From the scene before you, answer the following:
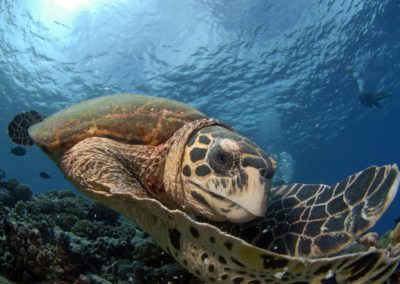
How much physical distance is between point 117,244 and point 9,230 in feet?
4.49

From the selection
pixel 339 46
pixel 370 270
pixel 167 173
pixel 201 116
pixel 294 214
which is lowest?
pixel 370 270

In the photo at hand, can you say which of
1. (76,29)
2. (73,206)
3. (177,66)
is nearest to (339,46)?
(177,66)

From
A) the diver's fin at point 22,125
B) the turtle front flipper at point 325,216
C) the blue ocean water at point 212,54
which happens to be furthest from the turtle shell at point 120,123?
the blue ocean water at point 212,54

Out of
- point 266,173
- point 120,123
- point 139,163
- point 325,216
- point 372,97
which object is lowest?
point 325,216

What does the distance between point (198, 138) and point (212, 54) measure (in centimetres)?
1694

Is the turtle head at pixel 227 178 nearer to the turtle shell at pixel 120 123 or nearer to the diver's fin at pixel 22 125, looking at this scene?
the turtle shell at pixel 120 123

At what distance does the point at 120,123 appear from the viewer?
3.76 m

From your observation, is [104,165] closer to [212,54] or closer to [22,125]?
[22,125]

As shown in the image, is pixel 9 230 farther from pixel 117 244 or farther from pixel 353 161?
pixel 353 161

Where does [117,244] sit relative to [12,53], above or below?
below

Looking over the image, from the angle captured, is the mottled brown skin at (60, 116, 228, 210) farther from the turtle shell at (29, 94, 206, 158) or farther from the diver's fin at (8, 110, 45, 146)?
the diver's fin at (8, 110, 45, 146)

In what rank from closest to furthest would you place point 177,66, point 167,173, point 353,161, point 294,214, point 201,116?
point 294,214 < point 167,173 < point 201,116 < point 177,66 < point 353,161

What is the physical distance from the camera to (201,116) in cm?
404

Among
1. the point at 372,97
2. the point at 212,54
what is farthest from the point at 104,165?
the point at 212,54
